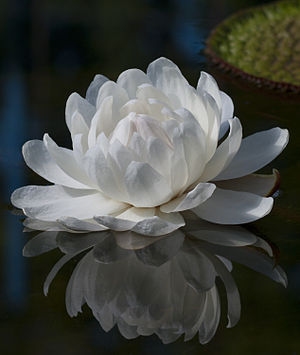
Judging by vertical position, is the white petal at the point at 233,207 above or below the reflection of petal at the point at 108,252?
above

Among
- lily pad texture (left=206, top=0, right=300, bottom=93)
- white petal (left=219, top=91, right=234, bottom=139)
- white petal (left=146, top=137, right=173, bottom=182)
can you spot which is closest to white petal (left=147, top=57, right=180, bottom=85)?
white petal (left=219, top=91, right=234, bottom=139)

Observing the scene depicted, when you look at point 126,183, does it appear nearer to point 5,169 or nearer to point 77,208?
point 77,208

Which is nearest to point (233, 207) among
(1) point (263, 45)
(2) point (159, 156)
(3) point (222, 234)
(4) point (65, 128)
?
(3) point (222, 234)

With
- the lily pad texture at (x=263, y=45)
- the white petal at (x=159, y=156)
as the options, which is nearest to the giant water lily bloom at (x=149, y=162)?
the white petal at (x=159, y=156)

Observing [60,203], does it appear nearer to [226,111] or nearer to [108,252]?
[108,252]

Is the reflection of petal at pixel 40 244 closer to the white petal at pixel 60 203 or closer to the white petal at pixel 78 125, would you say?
the white petal at pixel 60 203

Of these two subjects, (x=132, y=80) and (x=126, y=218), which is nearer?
(x=126, y=218)

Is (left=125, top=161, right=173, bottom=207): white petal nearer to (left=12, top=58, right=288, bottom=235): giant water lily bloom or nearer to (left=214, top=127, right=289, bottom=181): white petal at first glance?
(left=12, top=58, right=288, bottom=235): giant water lily bloom
